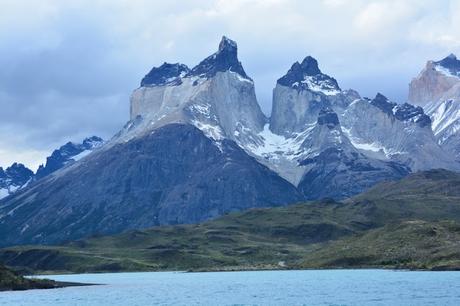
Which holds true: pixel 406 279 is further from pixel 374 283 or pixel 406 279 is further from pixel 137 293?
pixel 137 293

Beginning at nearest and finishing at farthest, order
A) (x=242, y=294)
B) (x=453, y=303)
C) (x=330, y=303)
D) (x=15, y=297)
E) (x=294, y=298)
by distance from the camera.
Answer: (x=453, y=303) < (x=330, y=303) < (x=294, y=298) < (x=242, y=294) < (x=15, y=297)

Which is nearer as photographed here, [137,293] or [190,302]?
[190,302]

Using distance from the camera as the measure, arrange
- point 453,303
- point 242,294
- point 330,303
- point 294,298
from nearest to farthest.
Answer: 1. point 453,303
2. point 330,303
3. point 294,298
4. point 242,294

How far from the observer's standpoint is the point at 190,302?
159 meters

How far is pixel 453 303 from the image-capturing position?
5226 inches

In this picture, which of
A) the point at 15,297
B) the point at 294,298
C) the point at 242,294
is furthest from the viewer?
the point at 15,297

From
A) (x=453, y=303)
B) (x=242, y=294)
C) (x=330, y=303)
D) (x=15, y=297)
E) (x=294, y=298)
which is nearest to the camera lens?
(x=453, y=303)

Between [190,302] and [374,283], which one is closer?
[190,302]

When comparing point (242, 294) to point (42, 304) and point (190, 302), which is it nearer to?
point (190, 302)

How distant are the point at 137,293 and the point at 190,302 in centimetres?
3991

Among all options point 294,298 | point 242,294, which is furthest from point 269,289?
point 294,298

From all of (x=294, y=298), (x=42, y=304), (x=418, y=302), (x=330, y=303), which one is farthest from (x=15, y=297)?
(x=418, y=302)

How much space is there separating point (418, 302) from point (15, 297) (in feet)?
320

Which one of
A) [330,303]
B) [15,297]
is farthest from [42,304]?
[330,303]
